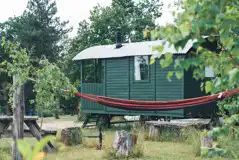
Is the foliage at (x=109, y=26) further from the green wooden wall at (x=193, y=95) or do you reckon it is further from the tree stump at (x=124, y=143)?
the tree stump at (x=124, y=143)

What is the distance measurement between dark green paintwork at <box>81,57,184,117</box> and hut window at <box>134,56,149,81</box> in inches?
5.4

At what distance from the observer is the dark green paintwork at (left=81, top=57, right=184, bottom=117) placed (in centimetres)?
1347

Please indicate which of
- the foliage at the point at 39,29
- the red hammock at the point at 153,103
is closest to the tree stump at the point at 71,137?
the red hammock at the point at 153,103

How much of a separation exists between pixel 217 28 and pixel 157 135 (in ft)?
30.2

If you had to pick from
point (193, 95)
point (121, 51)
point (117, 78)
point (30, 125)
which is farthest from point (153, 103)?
point (121, 51)

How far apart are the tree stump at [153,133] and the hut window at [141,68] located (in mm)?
3318

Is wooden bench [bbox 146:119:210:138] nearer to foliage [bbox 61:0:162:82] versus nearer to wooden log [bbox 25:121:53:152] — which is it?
wooden log [bbox 25:121:53:152]

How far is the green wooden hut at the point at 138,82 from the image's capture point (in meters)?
13.4

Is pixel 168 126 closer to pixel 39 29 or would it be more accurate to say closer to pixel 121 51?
pixel 121 51

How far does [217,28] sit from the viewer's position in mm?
1922

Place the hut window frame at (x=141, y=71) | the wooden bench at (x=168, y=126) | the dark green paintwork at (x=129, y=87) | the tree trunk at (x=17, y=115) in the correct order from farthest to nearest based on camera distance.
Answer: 1. the hut window frame at (x=141, y=71)
2. the dark green paintwork at (x=129, y=87)
3. the wooden bench at (x=168, y=126)
4. the tree trunk at (x=17, y=115)

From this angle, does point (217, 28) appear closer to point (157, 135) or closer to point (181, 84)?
point (157, 135)

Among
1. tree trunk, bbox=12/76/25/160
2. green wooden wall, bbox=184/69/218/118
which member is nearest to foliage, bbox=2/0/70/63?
green wooden wall, bbox=184/69/218/118

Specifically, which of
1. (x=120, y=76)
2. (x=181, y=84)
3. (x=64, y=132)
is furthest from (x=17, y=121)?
(x=120, y=76)
